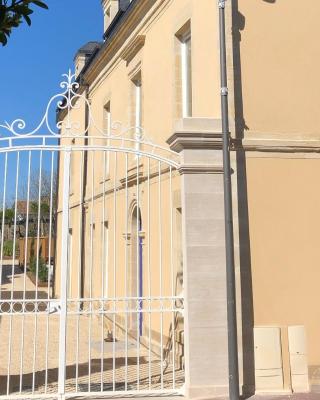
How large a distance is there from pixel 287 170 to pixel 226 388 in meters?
2.91

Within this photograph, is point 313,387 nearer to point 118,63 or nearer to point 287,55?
point 287,55

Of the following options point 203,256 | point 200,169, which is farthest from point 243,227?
point 200,169

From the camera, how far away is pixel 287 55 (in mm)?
6422

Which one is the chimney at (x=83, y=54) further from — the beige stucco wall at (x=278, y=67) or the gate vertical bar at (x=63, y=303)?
the gate vertical bar at (x=63, y=303)

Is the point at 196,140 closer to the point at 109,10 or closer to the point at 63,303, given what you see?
the point at 63,303

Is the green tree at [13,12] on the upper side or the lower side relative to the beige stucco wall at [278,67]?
lower

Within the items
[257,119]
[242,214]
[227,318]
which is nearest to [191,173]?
[242,214]

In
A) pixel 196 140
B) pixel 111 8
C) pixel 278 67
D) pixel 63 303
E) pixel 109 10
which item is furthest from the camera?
pixel 109 10

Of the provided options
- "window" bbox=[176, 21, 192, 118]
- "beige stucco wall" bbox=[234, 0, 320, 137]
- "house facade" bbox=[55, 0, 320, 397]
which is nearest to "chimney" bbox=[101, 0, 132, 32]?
"window" bbox=[176, 21, 192, 118]

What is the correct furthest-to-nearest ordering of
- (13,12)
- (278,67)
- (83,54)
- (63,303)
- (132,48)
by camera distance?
1. (83,54)
2. (132,48)
3. (278,67)
4. (63,303)
5. (13,12)

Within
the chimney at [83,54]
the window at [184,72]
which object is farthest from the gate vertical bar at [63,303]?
the chimney at [83,54]

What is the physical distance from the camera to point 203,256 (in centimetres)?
546

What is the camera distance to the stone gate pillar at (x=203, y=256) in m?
5.27

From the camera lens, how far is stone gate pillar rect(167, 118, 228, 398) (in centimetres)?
527
